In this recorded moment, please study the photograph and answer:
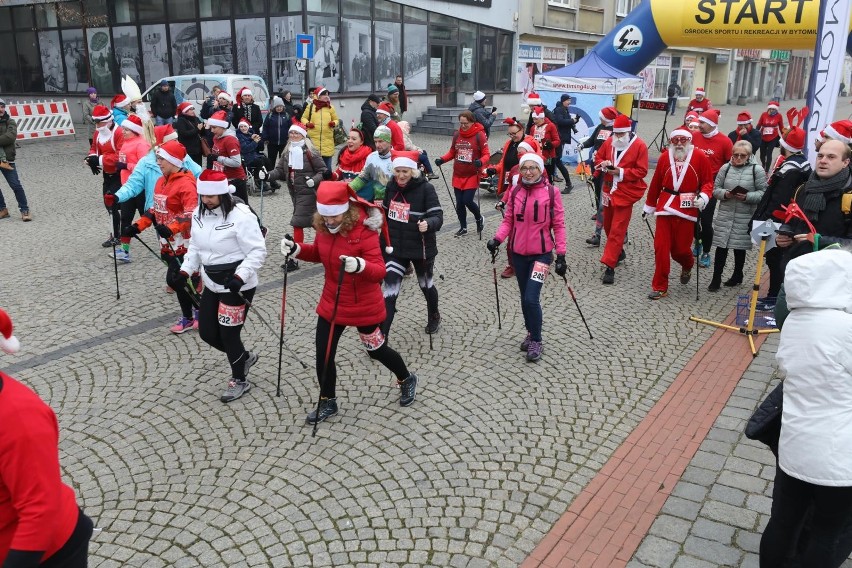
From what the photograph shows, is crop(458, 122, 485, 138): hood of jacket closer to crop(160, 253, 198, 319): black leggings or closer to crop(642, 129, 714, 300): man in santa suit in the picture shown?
crop(642, 129, 714, 300): man in santa suit

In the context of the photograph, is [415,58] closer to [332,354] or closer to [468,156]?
[468,156]

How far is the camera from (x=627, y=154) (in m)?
8.48

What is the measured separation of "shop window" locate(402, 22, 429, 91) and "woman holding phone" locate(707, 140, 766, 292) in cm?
1897

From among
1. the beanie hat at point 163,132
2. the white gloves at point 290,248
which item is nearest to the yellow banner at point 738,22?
the beanie hat at point 163,132

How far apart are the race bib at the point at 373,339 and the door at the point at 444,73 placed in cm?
2305

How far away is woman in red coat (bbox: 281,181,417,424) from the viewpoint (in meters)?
4.71

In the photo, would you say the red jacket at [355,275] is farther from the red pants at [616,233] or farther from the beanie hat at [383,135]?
the red pants at [616,233]

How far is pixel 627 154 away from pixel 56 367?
6.59m

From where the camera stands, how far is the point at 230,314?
17.4 ft

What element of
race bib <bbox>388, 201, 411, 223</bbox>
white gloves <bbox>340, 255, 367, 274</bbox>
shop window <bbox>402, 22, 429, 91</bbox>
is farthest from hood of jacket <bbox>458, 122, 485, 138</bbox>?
shop window <bbox>402, 22, 429, 91</bbox>

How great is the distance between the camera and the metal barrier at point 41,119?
2147cm

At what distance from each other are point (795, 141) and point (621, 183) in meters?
1.88

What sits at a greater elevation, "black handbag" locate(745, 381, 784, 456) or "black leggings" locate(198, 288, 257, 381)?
"black handbag" locate(745, 381, 784, 456)

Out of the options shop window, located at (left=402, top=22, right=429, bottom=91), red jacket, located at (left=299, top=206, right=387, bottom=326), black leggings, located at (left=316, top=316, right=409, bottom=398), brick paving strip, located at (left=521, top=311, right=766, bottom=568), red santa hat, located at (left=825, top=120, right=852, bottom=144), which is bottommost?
brick paving strip, located at (left=521, top=311, right=766, bottom=568)
